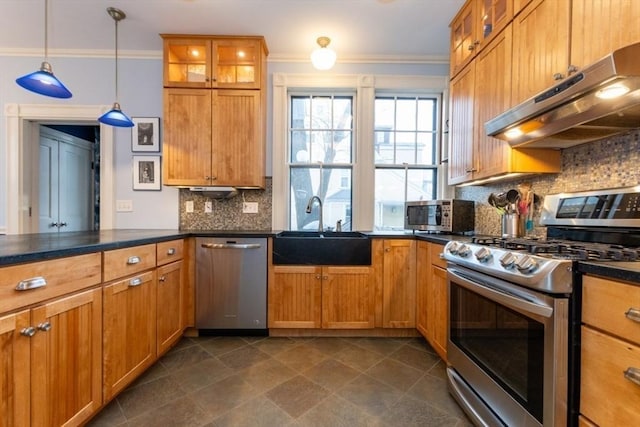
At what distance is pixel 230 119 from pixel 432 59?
212cm

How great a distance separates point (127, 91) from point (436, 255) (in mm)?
Answer: 3275

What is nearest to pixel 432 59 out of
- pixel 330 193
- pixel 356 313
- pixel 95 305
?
pixel 330 193

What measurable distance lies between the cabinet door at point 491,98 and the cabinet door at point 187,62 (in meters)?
2.23

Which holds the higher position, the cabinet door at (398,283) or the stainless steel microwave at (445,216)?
the stainless steel microwave at (445,216)

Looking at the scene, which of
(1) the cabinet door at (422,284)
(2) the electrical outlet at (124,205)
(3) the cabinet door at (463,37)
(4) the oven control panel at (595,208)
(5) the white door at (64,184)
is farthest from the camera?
(5) the white door at (64,184)

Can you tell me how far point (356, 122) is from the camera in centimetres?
288

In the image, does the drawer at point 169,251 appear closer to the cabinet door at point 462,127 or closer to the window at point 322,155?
the window at point 322,155

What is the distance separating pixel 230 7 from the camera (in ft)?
7.20

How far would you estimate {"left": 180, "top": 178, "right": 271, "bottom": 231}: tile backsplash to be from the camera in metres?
2.84

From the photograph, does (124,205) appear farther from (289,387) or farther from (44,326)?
(289,387)

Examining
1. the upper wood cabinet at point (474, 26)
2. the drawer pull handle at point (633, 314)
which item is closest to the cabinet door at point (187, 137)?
the upper wood cabinet at point (474, 26)

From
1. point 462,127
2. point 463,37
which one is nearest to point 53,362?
point 462,127

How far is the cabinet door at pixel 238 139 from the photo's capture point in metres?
2.54

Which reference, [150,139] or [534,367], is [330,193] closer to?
[150,139]
